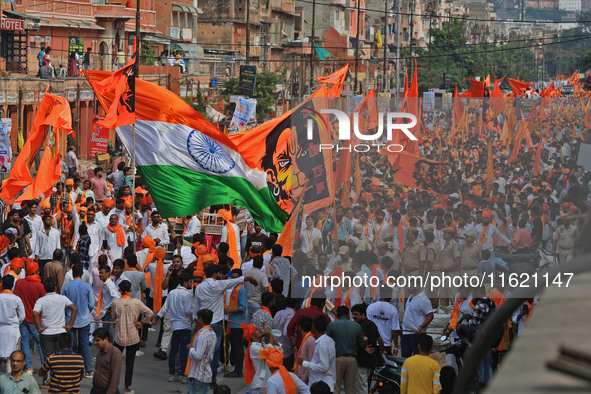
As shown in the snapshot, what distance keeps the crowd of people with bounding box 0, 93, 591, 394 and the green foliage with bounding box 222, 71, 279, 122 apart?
30.2m

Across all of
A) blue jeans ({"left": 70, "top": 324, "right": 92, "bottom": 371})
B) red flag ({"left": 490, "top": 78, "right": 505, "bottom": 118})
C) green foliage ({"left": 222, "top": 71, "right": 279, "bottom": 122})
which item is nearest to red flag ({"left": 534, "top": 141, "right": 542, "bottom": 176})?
red flag ({"left": 490, "top": 78, "right": 505, "bottom": 118})

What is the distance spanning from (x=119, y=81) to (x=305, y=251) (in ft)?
10.1

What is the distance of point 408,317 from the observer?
9.66 metres

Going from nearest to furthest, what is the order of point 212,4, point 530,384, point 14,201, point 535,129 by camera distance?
point 530,384, point 14,201, point 535,129, point 212,4

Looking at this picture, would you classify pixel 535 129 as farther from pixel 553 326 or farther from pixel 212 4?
pixel 212 4

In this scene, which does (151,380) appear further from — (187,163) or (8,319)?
(187,163)

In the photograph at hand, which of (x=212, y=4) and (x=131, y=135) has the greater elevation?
(x=212, y=4)

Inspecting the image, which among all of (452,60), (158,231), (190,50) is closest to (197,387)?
(158,231)

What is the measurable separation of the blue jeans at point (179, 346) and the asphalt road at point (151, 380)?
0.57 ft

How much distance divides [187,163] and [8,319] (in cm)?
306

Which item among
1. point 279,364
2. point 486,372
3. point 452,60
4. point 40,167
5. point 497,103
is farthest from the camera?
point 452,60

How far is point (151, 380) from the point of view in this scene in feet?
32.9

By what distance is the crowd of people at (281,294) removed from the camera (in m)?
8.43

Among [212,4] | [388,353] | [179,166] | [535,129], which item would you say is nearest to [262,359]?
[388,353]
